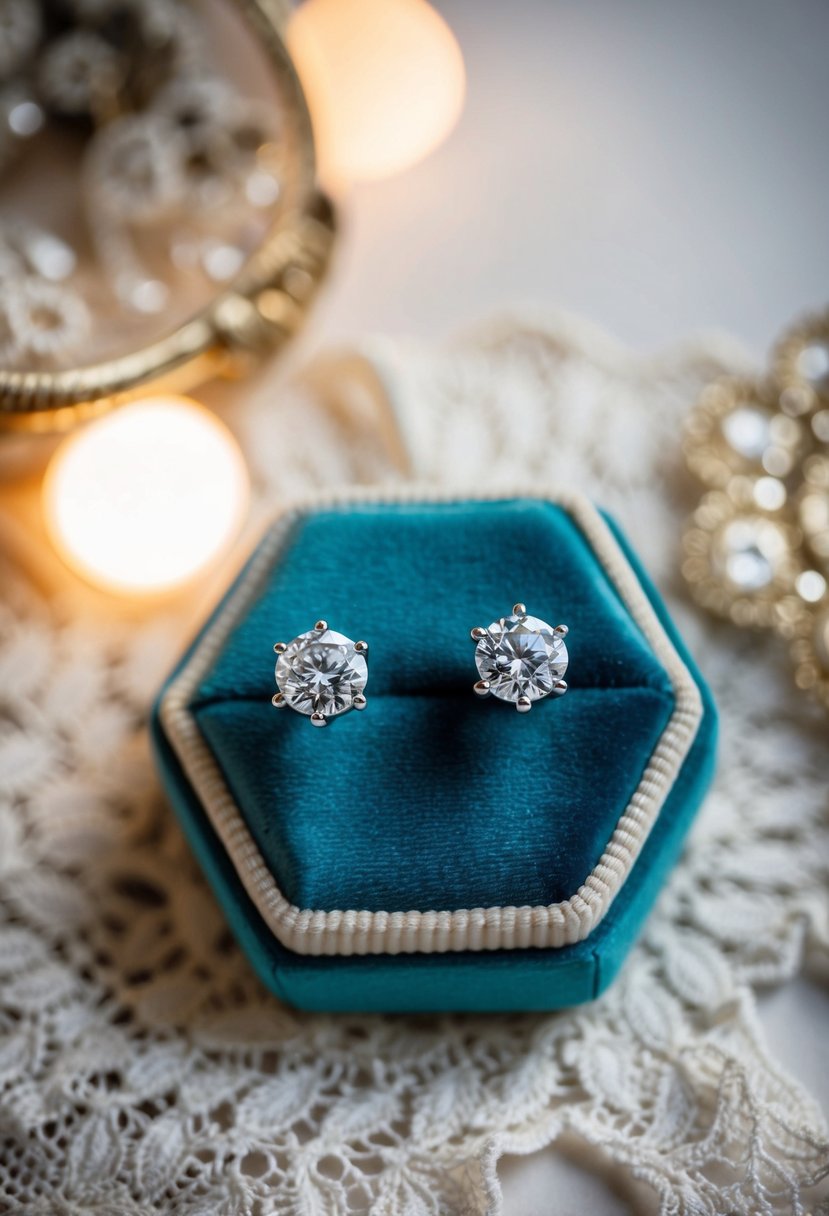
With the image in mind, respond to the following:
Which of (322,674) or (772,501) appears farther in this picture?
(772,501)

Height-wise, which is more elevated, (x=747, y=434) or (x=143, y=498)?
(x=143, y=498)

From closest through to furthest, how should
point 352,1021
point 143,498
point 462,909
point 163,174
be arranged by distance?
point 462,909
point 352,1021
point 143,498
point 163,174

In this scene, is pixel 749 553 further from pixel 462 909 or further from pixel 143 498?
pixel 143 498

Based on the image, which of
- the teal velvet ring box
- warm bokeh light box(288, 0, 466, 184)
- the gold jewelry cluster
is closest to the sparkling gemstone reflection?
the gold jewelry cluster

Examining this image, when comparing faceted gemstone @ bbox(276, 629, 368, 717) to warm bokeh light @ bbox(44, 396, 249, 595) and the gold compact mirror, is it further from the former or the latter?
the gold compact mirror

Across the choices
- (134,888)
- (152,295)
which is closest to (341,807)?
(134,888)

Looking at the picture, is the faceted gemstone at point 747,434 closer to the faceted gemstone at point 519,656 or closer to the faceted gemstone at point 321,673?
the faceted gemstone at point 519,656

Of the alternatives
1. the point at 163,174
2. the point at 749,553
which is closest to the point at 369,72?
the point at 163,174

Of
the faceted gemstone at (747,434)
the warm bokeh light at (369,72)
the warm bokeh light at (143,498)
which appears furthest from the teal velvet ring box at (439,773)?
the warm bokeh light at (369,72)
